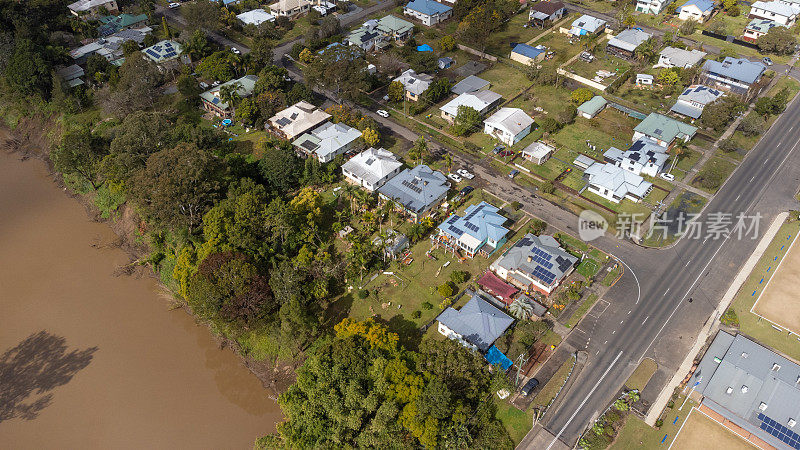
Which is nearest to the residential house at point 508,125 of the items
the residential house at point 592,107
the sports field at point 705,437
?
the residential house at point 592,107

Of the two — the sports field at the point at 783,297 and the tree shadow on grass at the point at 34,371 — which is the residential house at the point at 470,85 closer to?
the sports field at the point at 783,297

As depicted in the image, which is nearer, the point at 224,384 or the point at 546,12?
the point at 224,384

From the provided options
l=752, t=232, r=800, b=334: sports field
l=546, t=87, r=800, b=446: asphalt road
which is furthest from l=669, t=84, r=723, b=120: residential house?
l=752, t=232, r=800, b=334: sports field

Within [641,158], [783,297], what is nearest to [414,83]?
[641,158]

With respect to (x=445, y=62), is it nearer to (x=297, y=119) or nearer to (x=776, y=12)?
(x=297, y=119)

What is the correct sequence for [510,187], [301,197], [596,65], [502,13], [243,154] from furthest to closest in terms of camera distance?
[502,13]
[596,65]
[243,154]
[510,187]
[301,197]

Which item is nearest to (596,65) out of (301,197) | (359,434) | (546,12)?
(546,12)

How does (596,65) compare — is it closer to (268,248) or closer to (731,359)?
(731,359)
